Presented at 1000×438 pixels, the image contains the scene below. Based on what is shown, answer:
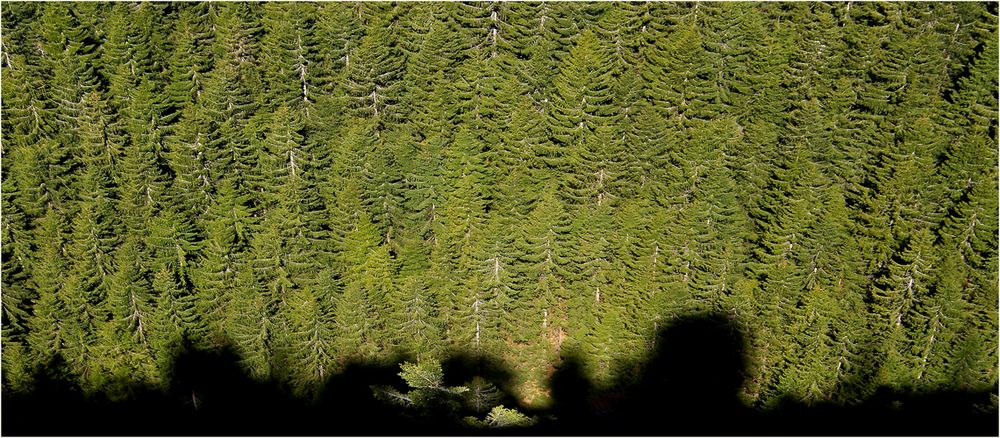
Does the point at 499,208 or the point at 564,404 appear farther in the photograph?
the point at 564,404

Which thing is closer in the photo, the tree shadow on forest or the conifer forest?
the conifer forest

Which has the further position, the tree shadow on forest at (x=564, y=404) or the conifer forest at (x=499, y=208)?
the tree shadow on forest at (x=564, y=404)

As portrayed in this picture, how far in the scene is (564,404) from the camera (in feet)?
103

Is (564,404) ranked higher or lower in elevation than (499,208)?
lower

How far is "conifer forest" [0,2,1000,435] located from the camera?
27.6 m

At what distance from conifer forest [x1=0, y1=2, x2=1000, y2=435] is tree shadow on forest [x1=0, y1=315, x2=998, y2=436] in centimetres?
13

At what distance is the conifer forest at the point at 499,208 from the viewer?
90.6ft

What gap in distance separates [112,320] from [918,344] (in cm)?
3391

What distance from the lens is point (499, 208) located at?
30.5 m

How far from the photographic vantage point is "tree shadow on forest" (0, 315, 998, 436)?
28547 millimetres

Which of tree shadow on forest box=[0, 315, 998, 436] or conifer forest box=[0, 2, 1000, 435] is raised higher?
conifer forest box=[0, 2, 1000, 435]

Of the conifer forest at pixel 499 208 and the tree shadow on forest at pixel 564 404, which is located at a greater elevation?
the conifer forest at pixel 499 208

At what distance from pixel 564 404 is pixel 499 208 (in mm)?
9691

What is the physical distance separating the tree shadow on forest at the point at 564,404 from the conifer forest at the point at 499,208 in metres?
0.13
